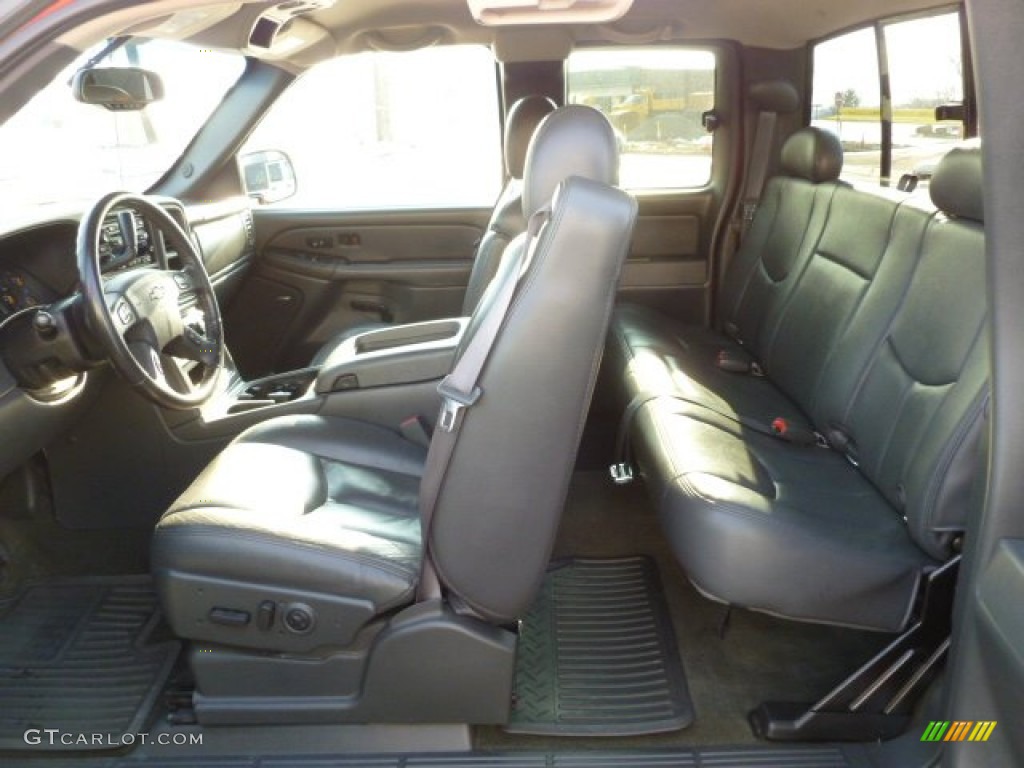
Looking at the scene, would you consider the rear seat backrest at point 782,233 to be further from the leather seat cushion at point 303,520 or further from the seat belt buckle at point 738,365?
the leather seat cushion at point 303,520

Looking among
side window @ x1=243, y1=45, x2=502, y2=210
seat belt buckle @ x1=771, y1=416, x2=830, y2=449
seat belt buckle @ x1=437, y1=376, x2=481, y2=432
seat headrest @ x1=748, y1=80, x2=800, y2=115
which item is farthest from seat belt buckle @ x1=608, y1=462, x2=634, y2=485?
seat headrest @ x1=748, y1=80, x2=800, y2=115

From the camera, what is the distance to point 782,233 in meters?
3.11

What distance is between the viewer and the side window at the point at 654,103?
364 cm

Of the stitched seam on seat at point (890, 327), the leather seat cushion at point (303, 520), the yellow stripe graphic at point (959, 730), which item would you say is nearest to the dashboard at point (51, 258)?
the leather seat cushion at point (303, 520)

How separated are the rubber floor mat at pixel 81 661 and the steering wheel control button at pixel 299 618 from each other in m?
0.48

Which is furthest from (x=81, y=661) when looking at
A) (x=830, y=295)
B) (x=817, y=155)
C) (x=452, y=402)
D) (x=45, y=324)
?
(x=817, y=155)

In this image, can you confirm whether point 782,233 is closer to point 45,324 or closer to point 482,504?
point 482,504

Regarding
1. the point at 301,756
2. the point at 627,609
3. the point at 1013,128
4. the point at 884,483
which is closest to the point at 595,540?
the point at 627,609

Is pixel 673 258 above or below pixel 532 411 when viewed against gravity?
below

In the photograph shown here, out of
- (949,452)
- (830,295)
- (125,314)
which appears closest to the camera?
(949,452)

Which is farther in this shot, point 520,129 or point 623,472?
point 520,129

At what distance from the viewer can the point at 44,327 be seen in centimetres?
183

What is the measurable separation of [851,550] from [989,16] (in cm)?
96

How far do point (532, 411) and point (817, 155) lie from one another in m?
1.96
